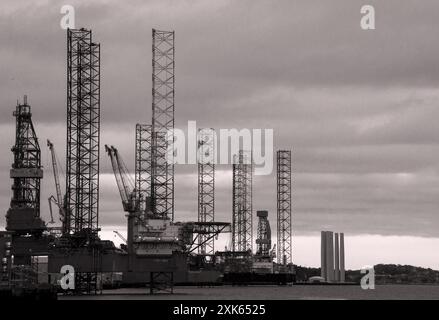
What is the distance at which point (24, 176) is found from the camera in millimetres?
161250

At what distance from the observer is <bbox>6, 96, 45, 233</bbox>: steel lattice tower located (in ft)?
524

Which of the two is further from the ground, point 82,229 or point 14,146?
point 14,146

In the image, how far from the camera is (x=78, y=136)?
126 meters

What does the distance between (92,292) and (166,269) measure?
9.43 m

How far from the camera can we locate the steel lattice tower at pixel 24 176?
159625 mm

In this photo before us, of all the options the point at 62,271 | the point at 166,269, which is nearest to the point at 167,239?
the point at 166,269
